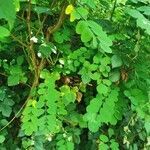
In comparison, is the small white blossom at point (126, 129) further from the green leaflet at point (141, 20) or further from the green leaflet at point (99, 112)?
the green leaflet at point (141, 20)

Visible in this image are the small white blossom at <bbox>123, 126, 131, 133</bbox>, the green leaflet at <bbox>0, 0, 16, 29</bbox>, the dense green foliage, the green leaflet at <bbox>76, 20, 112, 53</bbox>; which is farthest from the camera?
the small white blossom at <bbox>123, 126, 131, 133</bbox>

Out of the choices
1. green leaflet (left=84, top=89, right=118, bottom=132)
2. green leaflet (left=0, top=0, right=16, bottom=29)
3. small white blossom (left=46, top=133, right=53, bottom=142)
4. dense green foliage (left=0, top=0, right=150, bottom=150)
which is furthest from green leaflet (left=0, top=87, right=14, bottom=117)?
green leaflet (left=0, top=0, right=16, bottom=29)

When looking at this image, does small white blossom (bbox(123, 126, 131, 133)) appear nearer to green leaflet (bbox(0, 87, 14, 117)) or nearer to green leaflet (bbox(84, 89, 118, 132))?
green leaflet (bbox(84, 89, 118, 132))

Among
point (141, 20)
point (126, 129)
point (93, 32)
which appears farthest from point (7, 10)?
point (126, 129)

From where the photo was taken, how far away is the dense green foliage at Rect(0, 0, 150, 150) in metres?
1.41

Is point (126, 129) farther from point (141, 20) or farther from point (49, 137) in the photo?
point (141, 20)

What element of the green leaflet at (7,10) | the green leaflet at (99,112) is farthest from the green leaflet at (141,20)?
the green leaflet at (7,10)

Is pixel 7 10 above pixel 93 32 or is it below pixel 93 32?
above

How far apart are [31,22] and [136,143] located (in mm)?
757

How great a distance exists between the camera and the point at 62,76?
1.50 m

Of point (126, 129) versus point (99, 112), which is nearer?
point (99, 112)

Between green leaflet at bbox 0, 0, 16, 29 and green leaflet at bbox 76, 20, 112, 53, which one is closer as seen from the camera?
green leaflet at bbox 0, 0, 16, 29

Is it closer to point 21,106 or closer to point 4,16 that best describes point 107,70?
point 21,106

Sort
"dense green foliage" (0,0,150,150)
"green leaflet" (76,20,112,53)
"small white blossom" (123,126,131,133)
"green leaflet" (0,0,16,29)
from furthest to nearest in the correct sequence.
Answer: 1. "small white blossom" (123,126,131,133)
2. "dense green foliage" (0,0,150,150)
3. "green leaflet" (76,20,112,53)
4. "green leaflet" (0,0,16,29)
